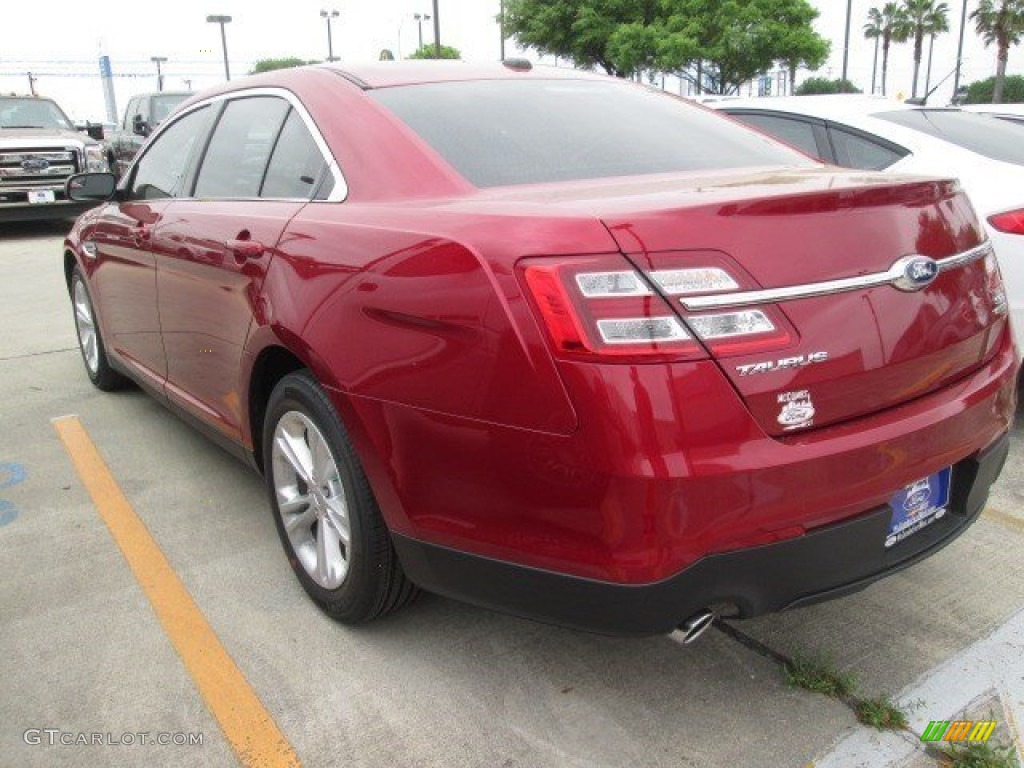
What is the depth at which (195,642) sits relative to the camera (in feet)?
8.59

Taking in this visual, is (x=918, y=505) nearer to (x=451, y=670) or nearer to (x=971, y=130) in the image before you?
(x=451, y=670)

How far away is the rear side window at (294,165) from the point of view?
2.67 metres

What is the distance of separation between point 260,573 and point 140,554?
1.61 feet

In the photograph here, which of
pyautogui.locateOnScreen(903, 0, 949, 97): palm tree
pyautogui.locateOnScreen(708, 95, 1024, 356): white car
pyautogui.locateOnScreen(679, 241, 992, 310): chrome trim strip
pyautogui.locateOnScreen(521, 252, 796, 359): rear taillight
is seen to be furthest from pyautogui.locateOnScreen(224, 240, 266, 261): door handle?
pyautogui.locateOnScreen(903, 0, 949, 97): palm tree

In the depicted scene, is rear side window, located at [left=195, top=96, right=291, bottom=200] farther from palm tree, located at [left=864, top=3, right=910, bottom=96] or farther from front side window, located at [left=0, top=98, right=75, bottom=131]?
palm tree, located at [left=864, top=3, right=910, bottom=96]

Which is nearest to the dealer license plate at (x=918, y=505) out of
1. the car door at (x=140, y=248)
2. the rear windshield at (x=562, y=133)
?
the rear windshield at (x=562, y=133)

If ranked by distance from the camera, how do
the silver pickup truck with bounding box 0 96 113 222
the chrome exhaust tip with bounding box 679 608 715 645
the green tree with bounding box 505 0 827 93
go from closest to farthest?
1. the chrome exhaust tip with bounding box 679 608 715 645
2. the silver pickup truck with bounding box 0 96 113 222
3. the green tree with bounding box 505 0 827 93

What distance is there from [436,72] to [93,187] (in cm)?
219

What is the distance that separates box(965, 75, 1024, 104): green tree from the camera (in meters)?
52.2

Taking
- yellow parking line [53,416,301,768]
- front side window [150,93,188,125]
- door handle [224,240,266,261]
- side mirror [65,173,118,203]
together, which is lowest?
Result: yellow parking line [53,416,301,768]

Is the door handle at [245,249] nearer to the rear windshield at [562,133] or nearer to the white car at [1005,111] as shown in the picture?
the rear windshield at [562,133]

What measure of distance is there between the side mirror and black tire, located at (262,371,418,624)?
219 centimetres

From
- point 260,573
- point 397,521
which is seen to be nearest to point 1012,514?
point 397,521

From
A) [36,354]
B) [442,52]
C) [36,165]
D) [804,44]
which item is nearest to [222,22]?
[442,52]
